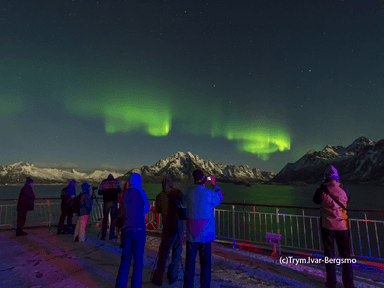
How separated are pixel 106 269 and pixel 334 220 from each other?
4582mm

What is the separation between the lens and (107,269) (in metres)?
4.55

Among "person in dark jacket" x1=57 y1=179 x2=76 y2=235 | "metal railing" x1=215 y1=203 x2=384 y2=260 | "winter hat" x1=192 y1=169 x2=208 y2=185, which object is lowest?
"metal railing" x1=215 y1=203 x2=384 y2=260

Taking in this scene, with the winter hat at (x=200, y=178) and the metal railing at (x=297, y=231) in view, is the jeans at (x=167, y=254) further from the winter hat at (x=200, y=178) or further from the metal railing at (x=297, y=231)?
the metal railing at (x=297, y=231)

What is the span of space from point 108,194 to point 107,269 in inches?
116

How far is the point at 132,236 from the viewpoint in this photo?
322 centimetres

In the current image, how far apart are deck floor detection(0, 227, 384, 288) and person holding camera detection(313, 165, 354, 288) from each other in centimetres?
61

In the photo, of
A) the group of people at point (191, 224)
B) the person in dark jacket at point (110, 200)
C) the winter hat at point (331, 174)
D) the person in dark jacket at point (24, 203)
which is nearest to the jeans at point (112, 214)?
the person in dark jacket at point (110, 200)

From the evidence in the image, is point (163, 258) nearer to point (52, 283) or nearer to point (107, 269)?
point (107, 269)

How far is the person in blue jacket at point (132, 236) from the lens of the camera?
3211 mm

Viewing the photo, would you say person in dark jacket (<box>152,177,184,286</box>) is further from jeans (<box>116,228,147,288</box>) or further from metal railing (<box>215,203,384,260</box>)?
metal railing (<box>215,203,384,260</box>)

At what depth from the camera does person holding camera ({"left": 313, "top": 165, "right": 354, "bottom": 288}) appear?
357cm

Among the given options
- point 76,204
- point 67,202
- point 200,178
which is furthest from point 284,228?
point 67,202

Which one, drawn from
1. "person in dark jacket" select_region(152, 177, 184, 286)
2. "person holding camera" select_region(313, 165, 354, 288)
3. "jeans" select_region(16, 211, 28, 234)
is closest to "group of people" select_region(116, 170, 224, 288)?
"person in dark jacket" select_region(152, 177, 184, 286)

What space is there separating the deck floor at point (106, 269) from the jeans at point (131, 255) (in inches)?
29.4
